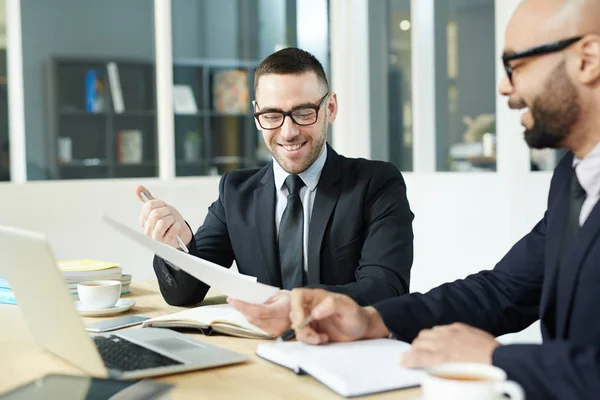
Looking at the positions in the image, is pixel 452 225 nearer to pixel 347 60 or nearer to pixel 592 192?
pixel 347 60

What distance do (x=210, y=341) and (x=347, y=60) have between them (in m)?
3.63

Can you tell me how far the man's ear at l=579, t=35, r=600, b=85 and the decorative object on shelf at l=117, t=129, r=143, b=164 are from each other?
6514 millimetres

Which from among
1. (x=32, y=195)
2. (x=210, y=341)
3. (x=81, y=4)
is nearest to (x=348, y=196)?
(x=210, y=341)

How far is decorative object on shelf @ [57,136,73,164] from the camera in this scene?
7.39 metres

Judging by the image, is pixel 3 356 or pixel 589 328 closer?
pixel 589 328

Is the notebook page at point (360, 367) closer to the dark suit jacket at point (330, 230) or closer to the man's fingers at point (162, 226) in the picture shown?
the dark suit jacket at point (330, 230)

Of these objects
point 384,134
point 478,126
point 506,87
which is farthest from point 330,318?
point 384,134

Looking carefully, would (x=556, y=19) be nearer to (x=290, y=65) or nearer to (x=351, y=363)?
(x=351, y=363)

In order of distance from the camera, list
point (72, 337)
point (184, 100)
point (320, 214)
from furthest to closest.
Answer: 1. point (184, 100)
2. point (320, 214)
3. point (72, 337)

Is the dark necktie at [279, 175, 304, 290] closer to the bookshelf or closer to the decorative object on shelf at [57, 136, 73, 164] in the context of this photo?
the bookshelf

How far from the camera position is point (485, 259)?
386 centimetres

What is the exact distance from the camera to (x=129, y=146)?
754 centimetres

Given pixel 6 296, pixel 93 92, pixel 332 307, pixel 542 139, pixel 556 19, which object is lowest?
pixel 6 296

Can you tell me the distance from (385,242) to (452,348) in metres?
0.89
